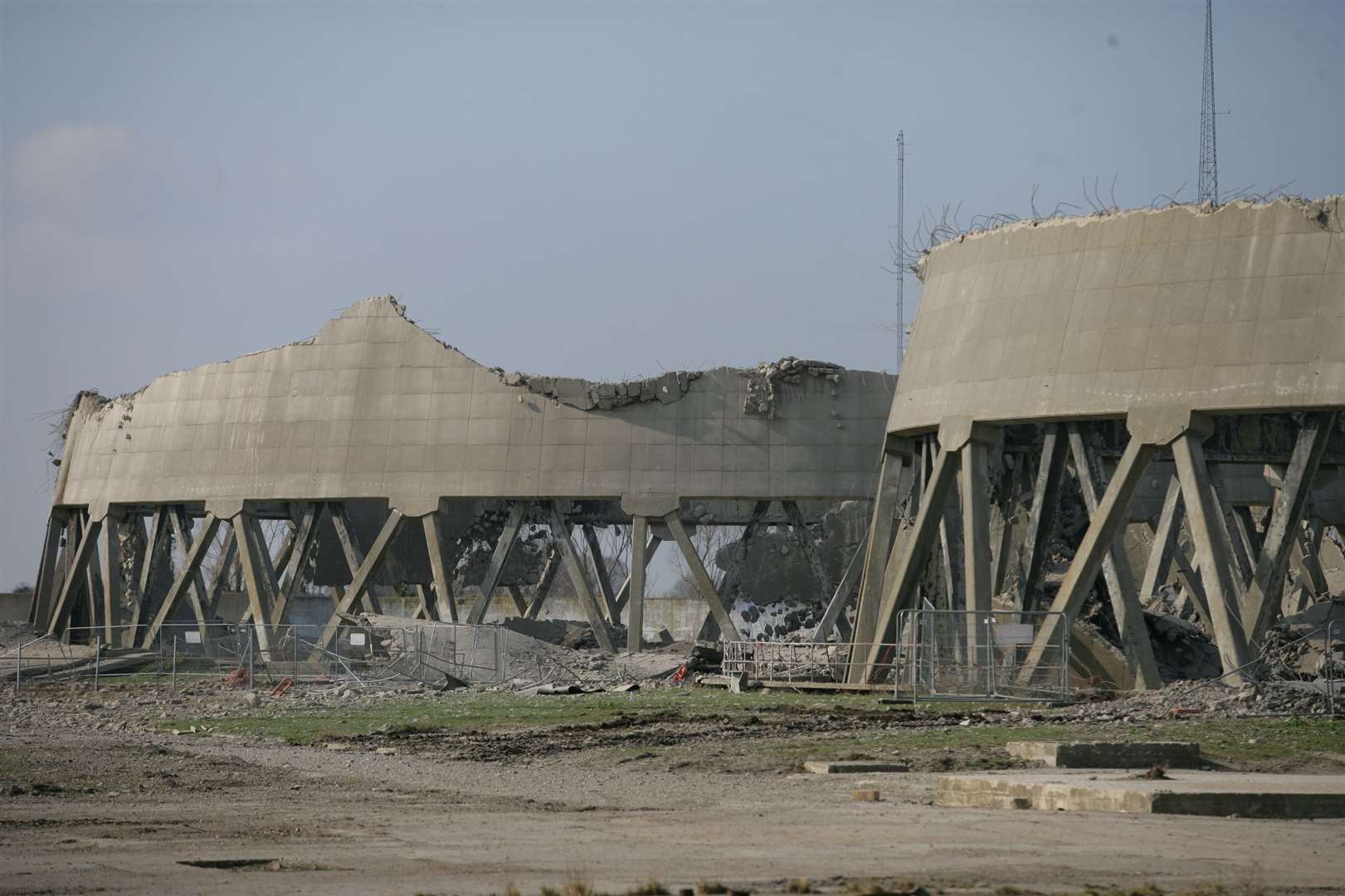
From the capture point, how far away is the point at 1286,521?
3275cm

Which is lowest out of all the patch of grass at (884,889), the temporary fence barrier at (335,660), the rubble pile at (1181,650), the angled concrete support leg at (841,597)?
the patch of grass at (884,889)

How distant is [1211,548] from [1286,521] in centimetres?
138

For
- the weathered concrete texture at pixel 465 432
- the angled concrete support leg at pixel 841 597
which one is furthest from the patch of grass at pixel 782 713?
the weathered concrete texture at pixel 465 432

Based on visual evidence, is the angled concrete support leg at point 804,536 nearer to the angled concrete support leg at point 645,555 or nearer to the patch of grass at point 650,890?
the angled concrete support leg at point 645,555

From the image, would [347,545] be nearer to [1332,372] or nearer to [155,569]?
[155,569]

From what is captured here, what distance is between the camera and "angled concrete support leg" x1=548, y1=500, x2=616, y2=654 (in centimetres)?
4841

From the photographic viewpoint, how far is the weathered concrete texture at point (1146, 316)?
31812mm

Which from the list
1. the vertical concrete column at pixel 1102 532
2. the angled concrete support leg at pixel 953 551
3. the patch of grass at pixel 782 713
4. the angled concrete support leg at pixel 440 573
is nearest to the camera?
the patch of grass at pixel 782 713

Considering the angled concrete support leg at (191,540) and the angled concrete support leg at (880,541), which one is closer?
the angled concrete support leg at (880,541)

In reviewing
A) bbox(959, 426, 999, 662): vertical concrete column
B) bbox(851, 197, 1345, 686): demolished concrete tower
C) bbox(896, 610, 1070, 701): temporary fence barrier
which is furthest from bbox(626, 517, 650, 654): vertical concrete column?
bbox(896, 610, 1070, 701): temporary fence barrier

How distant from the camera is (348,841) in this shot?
15.4 m

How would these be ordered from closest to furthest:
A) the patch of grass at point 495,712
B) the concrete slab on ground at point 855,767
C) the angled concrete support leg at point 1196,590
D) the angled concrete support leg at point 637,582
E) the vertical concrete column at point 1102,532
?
the concrete slab on ground at point 855,767 → the patch of grass at point 495,712 → the vertical concrete column at point 1102,532 → the angled concrete support leg at point 1196,590 → the angled concrete support leg at point 637,582

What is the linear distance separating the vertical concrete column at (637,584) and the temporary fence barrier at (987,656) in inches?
590

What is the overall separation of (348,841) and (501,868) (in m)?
2.28
